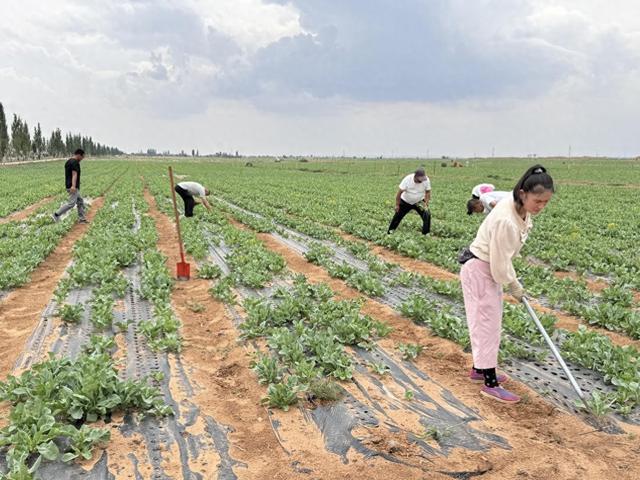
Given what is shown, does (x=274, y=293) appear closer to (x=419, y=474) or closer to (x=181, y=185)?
(x=419, y=474)

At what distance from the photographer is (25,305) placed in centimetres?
766

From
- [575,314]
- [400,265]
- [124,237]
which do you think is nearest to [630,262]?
[575,314]

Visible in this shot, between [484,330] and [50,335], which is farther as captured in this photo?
[50,335]

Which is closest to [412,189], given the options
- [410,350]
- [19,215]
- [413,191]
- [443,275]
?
[413,191]

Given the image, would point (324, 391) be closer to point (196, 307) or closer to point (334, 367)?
point (334, 367)

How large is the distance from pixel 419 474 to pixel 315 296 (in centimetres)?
455

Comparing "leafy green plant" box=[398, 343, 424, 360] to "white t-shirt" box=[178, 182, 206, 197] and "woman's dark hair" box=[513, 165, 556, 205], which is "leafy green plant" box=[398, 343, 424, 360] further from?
"white t-shirt" box=[178, 182, 206, 197]

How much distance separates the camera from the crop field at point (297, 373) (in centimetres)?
377

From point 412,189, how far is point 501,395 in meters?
8.73

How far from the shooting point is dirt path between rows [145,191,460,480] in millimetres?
3650

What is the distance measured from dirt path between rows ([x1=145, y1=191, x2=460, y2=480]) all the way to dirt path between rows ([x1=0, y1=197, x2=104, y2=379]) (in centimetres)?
200

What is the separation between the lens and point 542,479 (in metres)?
3.58

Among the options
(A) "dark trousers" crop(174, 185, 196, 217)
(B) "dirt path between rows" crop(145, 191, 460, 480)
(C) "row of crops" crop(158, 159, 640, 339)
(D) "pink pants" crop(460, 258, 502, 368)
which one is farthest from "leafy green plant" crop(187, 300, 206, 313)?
(A) "dark trousers" crop(174, 185, 196, 217)

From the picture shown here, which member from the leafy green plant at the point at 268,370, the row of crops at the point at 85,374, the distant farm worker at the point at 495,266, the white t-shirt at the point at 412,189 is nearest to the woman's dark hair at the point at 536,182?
the distant farm worker at the point at 495,266
